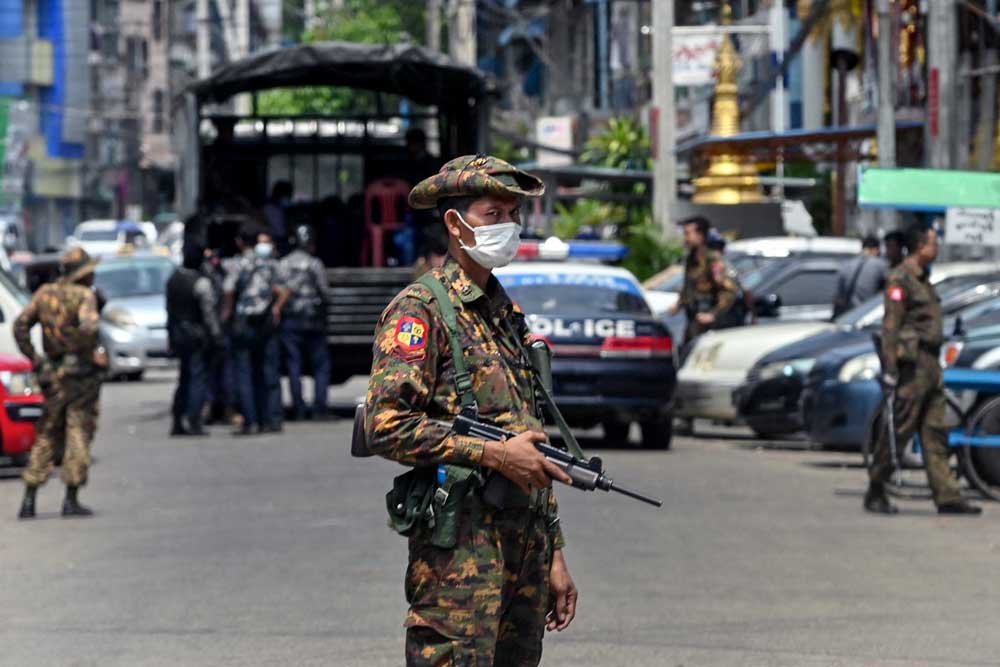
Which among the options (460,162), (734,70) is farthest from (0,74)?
(460,162)

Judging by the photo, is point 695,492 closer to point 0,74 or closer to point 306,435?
point 306,435

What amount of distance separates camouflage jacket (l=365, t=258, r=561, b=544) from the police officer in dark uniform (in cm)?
1428

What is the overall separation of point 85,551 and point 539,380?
22.9ft

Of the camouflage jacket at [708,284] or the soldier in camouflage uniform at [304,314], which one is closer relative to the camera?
the camouflage jacket at [708,284]

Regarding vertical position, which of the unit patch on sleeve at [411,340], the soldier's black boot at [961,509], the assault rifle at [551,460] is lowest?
the soldier's black boot at [961,509]

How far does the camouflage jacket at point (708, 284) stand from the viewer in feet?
63.8

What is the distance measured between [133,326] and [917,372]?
16873mm

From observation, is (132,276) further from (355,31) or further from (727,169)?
(355,31)

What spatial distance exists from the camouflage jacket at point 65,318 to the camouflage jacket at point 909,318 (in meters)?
4.75

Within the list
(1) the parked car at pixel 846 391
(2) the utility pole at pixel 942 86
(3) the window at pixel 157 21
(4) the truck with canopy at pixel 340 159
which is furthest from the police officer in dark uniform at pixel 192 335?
(3) the window at pixel 157 21

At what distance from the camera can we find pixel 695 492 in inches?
555

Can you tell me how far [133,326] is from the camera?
92.4 ft

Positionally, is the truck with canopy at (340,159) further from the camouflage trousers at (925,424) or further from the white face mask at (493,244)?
the white face mask at (493,244)

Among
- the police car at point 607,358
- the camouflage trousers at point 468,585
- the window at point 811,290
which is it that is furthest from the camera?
the window at point 811,290
